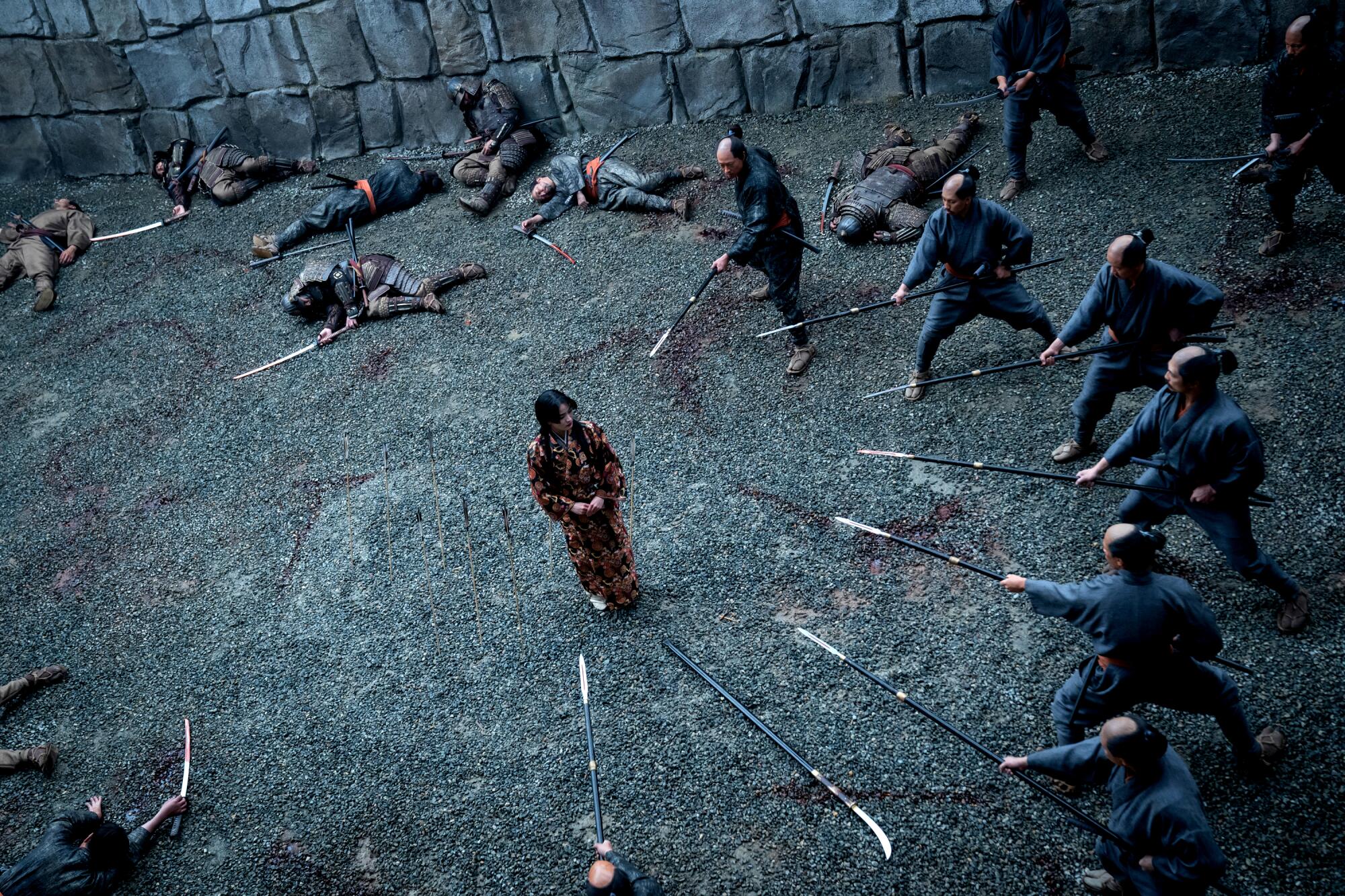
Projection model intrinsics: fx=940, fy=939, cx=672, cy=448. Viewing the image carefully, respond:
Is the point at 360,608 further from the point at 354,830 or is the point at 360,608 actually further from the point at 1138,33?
the point at 1138,33

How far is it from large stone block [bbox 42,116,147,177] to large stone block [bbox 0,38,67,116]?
0.78 feet

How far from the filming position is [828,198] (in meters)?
9.27

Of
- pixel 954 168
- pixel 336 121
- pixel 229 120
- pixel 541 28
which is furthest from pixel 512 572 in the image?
pixel 229 120

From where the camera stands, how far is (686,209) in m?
9.67

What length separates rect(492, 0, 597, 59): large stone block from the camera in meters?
11.6

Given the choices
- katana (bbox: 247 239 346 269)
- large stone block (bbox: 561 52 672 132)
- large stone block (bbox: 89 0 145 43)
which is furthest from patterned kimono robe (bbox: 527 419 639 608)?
large stone block (bbox: 89 0 145 43)

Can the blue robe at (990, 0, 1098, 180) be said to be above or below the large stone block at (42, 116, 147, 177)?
below

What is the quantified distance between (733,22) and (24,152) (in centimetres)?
1102

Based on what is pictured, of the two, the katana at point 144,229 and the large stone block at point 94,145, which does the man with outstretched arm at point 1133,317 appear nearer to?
the katana at point 144,229

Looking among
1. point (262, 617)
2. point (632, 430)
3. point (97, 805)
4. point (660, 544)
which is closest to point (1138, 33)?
Result: point (632, 430)

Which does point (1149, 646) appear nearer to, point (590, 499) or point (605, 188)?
point (590, 499)

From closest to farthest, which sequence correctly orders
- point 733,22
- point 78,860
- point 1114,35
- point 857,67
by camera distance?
point 78,860 → point 1114,35 → point 857,67 → point 733,22

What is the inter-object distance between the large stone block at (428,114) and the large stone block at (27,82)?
18.1 ft

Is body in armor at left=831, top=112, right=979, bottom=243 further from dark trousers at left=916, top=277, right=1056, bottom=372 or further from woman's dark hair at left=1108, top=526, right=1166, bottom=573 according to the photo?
woman's dark hair at left=1108, top=526, right=1166, bottom=573
